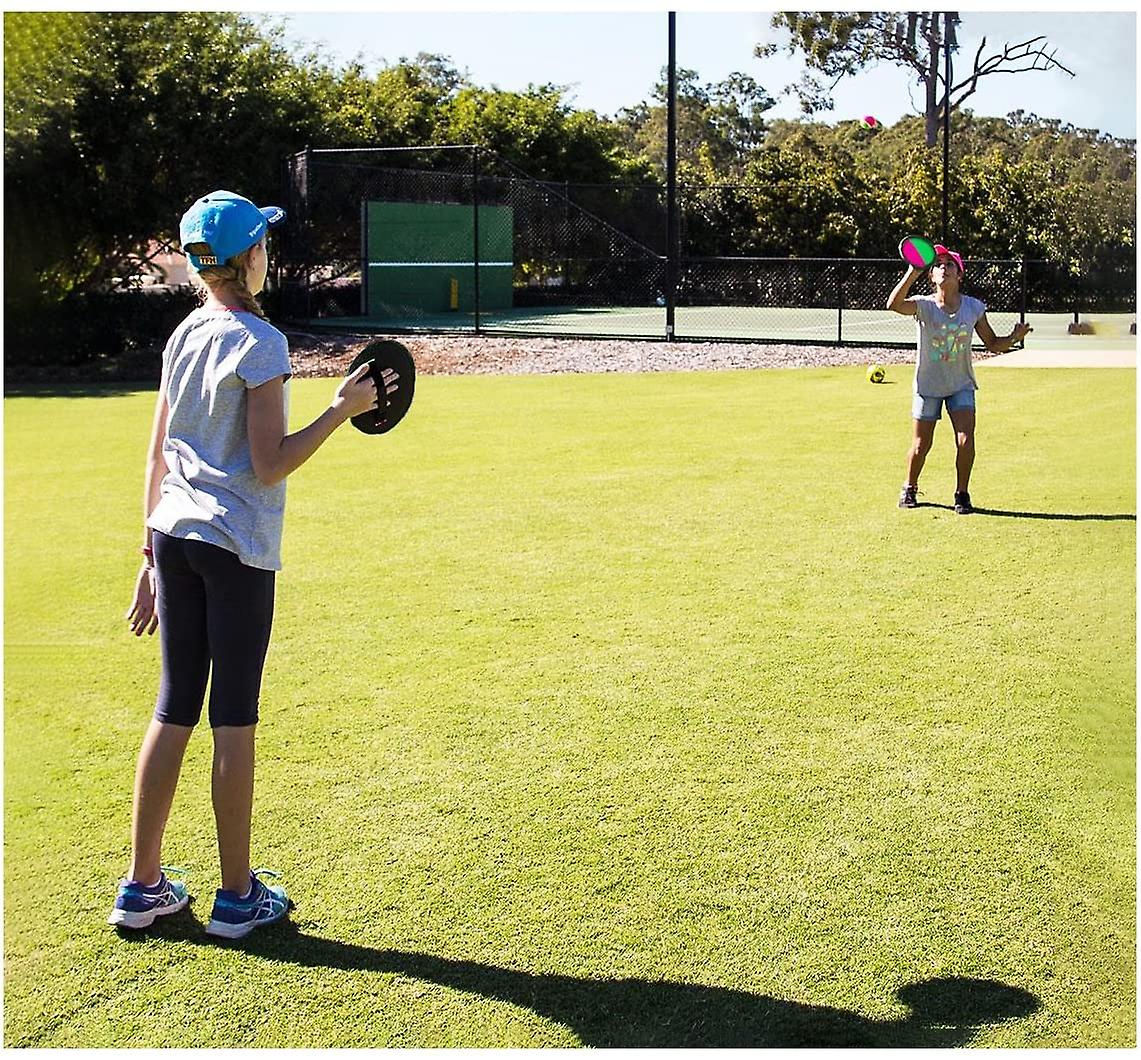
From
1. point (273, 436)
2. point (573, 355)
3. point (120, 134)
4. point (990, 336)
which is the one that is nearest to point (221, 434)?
point (273, 436)

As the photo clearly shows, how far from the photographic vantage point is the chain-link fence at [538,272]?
24828 millimetres

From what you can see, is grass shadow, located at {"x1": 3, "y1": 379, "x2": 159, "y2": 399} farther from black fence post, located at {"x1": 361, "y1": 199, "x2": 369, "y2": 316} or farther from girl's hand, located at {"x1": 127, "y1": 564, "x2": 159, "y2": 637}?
girl's hand, located at {"x1": 127, "y1": 564, "x2": 159, "y2": 637}

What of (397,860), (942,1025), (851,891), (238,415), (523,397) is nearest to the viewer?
Answer: (942,1025)

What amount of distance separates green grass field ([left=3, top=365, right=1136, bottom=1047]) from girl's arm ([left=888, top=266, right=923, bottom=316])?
54.9 inches

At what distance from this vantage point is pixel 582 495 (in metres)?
10.1

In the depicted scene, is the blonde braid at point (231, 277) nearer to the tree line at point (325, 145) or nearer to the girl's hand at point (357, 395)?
the girl's hand at point (357, 395)

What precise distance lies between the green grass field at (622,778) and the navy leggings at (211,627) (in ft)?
2.20

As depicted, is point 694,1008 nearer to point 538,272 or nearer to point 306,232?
point 306,232

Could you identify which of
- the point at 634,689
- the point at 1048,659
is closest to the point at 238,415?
the point at 634,689

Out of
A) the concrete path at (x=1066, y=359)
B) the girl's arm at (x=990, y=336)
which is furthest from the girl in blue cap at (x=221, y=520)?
the concrete path at (x=1066, y=359)

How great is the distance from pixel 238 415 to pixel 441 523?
18.5ft

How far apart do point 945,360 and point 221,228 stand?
271 inches

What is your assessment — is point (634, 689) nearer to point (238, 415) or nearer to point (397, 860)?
point (397, 860)

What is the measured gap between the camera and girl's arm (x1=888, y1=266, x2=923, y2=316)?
29.5 feet
